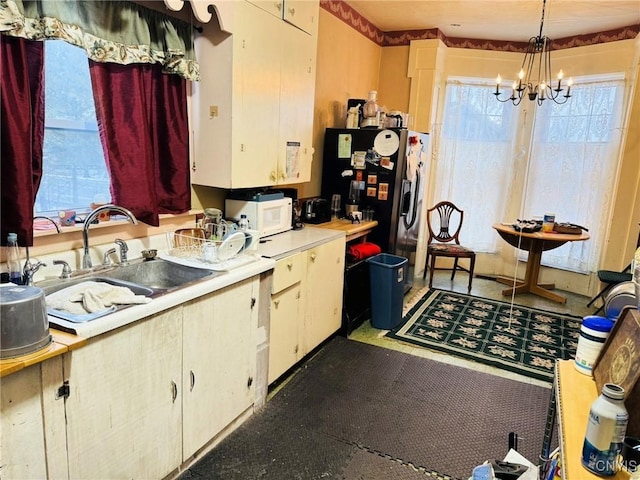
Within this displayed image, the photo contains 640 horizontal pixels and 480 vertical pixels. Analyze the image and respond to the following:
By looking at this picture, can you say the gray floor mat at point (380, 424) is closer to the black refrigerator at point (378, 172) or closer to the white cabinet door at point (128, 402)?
the white cabinet door at point (128, 402)

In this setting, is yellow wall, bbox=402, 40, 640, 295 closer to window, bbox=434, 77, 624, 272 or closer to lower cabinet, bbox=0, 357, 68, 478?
window, bbox=434, 77, 624, 272

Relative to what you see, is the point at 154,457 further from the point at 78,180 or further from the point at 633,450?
the point at 633,450

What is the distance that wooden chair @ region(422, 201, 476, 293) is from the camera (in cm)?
495

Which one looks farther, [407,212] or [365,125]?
[407,212]

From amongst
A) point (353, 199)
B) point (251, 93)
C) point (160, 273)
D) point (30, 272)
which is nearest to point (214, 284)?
point (160, 273)

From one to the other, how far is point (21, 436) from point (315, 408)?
1586mm

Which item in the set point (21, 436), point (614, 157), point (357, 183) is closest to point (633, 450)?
point (21, 436)

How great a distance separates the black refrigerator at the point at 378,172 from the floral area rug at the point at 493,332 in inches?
28.9

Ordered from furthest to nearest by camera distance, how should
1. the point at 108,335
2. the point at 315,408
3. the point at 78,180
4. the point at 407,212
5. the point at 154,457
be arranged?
the point at 407,212 < the point at 315,408 < the point at 78,180 < the point at 154,457 < the point at 108,335

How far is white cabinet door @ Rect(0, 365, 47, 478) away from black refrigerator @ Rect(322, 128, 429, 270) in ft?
10.1

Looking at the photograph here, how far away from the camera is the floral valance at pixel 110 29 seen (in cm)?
170

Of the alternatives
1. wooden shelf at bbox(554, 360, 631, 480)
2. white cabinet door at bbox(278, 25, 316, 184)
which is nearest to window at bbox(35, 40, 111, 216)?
white cabinet door at bbox(278, 25, 316, 184)

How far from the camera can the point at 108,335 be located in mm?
1566

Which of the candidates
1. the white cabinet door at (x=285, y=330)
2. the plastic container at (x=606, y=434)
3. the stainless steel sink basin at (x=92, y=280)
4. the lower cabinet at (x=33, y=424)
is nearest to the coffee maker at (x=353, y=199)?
the white cabinet door at (x=285, y=330)
